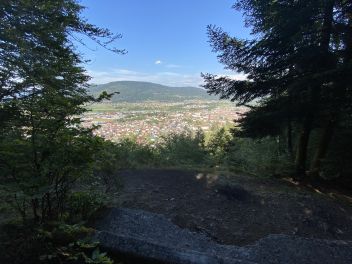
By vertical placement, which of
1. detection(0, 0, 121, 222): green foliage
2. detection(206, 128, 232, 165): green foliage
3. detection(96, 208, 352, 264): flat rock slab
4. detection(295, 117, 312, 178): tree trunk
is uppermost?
detection(0, 0, 121, 222): green foliage

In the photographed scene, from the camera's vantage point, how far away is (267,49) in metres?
8.21

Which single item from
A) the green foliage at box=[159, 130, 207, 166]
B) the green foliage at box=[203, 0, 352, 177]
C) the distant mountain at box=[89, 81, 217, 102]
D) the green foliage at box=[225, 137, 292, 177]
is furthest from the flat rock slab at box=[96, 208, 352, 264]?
the distant mountain at box=[89, 81, 217, 102]

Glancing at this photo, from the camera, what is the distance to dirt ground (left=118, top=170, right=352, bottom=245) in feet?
17.2

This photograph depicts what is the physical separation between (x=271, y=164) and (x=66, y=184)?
24.7ft

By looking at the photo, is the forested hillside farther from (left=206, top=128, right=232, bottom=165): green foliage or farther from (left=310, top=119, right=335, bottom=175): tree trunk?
(left=206, top=128, right=232, bottom=165): green foliage

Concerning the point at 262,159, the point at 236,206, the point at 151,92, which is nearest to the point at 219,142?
the point at 262,159

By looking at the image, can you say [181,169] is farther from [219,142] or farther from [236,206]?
[219,142]

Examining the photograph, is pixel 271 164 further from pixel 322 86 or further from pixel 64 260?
pixel 64 260

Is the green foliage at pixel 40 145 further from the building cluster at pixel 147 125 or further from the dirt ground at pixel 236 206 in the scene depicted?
the building cluster at pixel 147 125

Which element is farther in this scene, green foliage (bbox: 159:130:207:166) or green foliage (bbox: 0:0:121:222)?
green foliage (bbox: 159:130:207:166)

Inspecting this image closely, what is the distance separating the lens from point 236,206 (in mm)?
6105

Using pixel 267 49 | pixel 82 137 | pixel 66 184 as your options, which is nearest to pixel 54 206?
pixel 66 184

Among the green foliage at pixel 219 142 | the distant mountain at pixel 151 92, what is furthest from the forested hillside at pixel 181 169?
the distant mountain at pixel 151 92

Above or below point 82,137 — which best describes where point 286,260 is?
below
